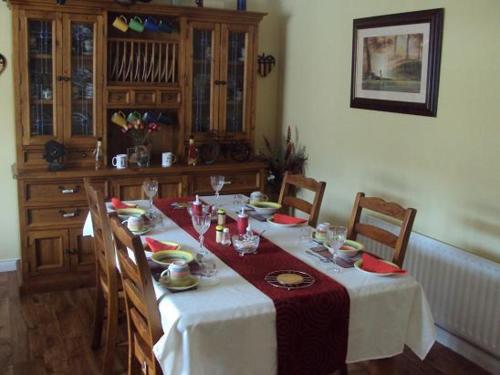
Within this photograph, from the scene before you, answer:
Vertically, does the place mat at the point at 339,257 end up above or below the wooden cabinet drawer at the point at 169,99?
below

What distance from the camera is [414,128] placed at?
3.46m

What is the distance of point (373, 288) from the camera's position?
7.11 feet

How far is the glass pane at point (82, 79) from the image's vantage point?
3.94 meters

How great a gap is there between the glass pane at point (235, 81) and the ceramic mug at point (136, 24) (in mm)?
705

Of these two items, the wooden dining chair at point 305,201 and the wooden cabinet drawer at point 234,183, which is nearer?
the wooden dining chair at point 305,201

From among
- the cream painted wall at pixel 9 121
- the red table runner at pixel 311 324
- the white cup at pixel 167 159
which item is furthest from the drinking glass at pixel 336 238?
the cream painted wall at pixel 9 121

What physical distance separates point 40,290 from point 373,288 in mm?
2595

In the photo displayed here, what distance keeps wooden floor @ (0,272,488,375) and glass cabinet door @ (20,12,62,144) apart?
1.11m

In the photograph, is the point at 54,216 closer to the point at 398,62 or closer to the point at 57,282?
the point at 57,282

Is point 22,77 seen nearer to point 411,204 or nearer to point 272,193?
point 272,193

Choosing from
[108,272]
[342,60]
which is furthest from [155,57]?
[108,272]

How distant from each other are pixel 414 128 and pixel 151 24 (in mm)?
2026

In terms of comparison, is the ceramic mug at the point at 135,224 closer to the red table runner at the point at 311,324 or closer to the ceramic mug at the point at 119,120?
the red table runner at the point at 311,324

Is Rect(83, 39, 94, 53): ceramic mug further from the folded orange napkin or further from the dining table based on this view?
the dining table
